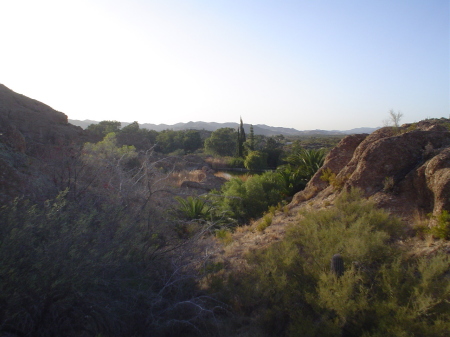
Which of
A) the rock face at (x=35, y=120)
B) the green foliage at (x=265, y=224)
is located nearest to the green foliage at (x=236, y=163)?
the rock face at (x=35, y=120)

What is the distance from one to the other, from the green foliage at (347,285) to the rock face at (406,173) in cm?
82

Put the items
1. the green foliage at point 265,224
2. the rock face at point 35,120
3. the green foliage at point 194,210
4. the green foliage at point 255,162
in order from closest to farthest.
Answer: the green foliage at point 265,224 < the green foliage at point 194,210 < the rock face at point 35,120 < the green foliage at point 255,162

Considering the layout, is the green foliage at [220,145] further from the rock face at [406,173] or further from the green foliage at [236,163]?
the rock face at [406,173]

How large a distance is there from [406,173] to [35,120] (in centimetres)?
1809

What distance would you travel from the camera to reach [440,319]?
3369mm

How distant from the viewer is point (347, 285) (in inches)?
155

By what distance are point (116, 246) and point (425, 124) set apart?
8.17 metres

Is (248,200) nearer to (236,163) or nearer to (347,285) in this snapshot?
(347,285)

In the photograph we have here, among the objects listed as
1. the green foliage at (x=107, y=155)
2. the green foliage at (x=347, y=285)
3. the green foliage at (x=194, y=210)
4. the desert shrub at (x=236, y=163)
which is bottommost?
the desert shrub at (x=236, y=163)

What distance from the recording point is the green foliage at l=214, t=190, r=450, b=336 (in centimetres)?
355

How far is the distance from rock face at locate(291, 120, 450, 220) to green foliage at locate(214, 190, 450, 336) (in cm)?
82

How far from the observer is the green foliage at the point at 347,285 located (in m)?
3.55

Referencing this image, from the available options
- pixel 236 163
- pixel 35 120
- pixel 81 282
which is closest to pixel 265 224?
pixel 81 282

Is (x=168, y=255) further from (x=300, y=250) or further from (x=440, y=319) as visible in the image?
(x=440, y=319)
